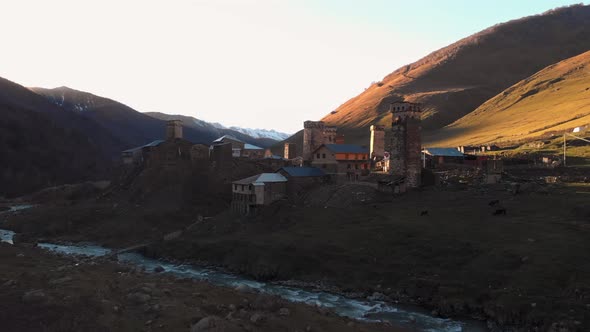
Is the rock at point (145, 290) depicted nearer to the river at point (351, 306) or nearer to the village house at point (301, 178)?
the river at point (351, 306)

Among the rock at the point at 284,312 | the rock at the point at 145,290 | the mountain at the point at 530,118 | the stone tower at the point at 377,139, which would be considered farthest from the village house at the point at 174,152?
the mountain at the point at 530,118

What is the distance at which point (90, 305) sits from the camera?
2836 cm

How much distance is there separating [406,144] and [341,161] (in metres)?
18.7

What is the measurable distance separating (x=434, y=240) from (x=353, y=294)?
37.4ft

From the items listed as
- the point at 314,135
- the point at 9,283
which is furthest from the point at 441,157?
the point at 9,283

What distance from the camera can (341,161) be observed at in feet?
320

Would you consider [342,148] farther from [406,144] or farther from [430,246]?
[430,246]

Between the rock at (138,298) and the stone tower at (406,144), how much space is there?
55.6 metres

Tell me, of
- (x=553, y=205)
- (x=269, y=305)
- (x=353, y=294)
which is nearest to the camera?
(x=269, y=305)

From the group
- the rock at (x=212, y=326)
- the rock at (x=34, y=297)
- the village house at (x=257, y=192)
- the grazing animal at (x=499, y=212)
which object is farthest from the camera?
the village house at (x=257, y=192)

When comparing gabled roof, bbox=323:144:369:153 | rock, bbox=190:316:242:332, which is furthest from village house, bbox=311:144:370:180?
rock, bbox=190:316:242:332

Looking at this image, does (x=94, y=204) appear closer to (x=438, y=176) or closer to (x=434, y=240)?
(x=438, y=176)

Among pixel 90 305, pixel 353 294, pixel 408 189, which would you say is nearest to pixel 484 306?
pixel 353 294

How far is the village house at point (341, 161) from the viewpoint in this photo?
9514cm
